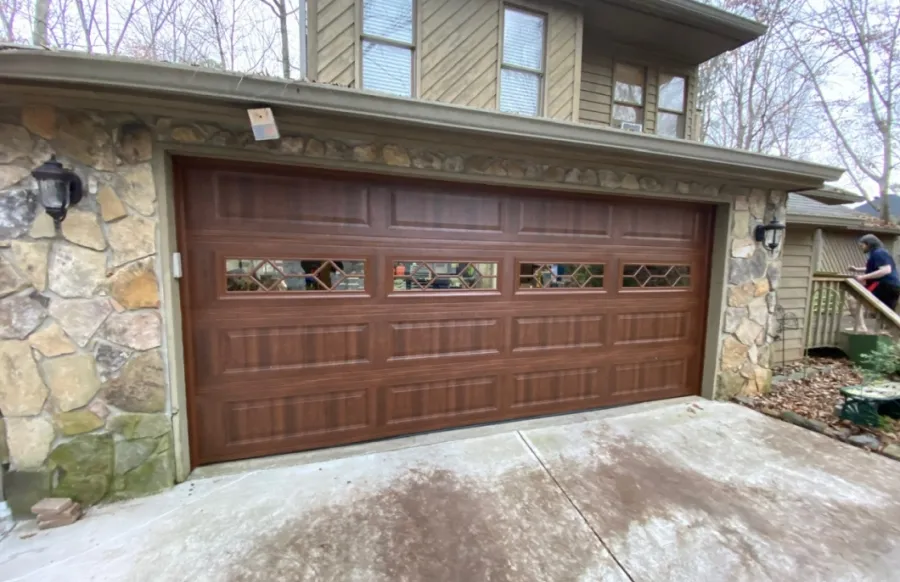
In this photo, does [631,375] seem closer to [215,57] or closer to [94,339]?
[94,339]

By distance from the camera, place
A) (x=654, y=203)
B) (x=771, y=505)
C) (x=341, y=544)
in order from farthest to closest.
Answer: (x=654, y=203), (x=771, y=505), (x=341, y=544)

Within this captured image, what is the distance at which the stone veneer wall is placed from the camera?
76.8 inches

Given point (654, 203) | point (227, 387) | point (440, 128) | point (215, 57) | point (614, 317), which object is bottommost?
point (227, 387)

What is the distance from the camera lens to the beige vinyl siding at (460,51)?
4125 mm

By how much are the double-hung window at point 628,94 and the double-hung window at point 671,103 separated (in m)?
0.33

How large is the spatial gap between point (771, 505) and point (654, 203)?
2.35 meters

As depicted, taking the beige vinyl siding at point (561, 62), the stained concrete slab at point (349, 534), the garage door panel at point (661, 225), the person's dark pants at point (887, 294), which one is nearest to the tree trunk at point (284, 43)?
the beige vinyl siding at point (561, 62)

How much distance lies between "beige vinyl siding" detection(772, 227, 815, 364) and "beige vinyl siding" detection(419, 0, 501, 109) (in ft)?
13.9

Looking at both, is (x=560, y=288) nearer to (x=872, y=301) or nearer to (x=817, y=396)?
(x=817, y=396)

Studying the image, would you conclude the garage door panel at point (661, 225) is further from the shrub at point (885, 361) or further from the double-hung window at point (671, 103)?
the double-hung window at point (671, 103)

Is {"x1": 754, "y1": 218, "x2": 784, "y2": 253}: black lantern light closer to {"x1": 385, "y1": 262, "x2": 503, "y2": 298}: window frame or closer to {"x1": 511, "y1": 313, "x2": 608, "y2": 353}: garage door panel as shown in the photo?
{"x1": 511, "y1": 313, "x2": 608, "y2": 353}: garage door panel

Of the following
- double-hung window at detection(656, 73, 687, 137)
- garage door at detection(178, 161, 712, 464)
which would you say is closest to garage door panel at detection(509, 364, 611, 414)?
garage door at detection(178, 161, 712, 464)

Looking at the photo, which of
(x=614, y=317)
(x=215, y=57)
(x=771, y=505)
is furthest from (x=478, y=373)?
(x=215, y=57)

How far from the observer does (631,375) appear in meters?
3.59
